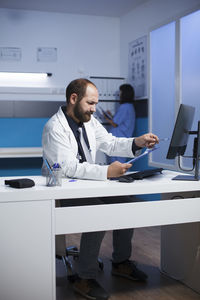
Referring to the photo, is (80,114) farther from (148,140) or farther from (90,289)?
(90,289)

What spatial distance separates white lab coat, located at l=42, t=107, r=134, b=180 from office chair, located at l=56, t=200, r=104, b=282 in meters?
0.21

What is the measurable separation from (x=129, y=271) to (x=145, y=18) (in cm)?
348

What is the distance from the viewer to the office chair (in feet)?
7.20

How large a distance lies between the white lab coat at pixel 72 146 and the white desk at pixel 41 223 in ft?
0.59

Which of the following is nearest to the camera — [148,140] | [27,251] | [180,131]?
[27,251]

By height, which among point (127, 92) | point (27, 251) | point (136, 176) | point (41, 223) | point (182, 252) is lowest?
point (182, 252)

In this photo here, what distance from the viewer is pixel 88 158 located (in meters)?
2.44

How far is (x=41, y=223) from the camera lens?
1710 mm

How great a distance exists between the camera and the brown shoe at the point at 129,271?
2.46 metres

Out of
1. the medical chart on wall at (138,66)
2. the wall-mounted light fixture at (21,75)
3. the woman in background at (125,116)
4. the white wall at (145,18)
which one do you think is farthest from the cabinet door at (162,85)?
the wall-mounted light fixture at (21,75)

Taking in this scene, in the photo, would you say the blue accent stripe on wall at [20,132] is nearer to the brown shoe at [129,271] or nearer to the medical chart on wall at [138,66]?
the medical chart on wall at [138,66]

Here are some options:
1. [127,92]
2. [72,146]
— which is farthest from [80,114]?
[127,92]

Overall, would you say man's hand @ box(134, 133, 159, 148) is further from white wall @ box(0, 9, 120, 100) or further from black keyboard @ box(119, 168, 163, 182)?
white wall @ box(0, 9, 120, 100)

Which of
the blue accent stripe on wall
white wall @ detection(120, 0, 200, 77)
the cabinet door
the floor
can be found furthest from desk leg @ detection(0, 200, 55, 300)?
the blue accent stripe on wall
